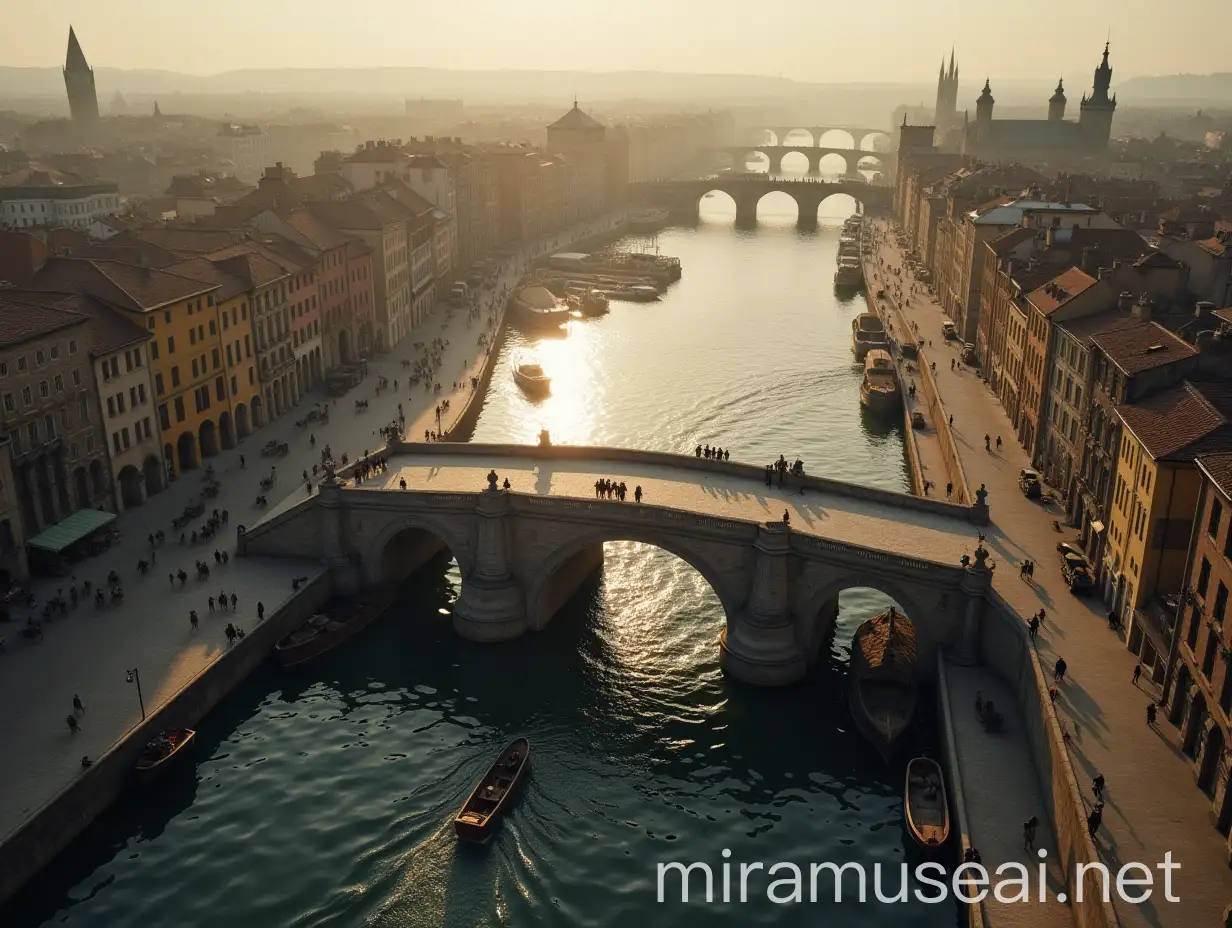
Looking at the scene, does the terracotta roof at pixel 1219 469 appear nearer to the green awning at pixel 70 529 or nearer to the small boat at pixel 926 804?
the small boat at pixel 926 804

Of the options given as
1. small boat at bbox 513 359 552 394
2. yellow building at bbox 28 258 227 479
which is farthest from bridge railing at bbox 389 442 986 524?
small boat at bbox 513 359 552 394

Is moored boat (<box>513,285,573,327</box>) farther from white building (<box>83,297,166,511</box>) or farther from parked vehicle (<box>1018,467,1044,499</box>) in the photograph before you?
parked vehicle (<box>1018,467,1044,499</box>)

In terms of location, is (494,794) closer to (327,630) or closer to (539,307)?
(327,630)

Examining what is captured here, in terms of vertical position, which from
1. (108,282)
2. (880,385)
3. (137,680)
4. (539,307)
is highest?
(108,282)

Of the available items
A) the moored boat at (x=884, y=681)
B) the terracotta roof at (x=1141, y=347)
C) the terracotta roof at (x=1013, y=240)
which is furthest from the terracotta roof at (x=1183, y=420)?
the terracotta roof at (x=1013, y=240)

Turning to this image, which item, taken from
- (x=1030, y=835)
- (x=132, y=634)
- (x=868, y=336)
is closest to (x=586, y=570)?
(x=132, y=634)

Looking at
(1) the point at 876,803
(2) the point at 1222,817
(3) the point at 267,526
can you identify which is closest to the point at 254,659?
(3) the point at 267,526

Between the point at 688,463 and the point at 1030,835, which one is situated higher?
the point at 688,463
